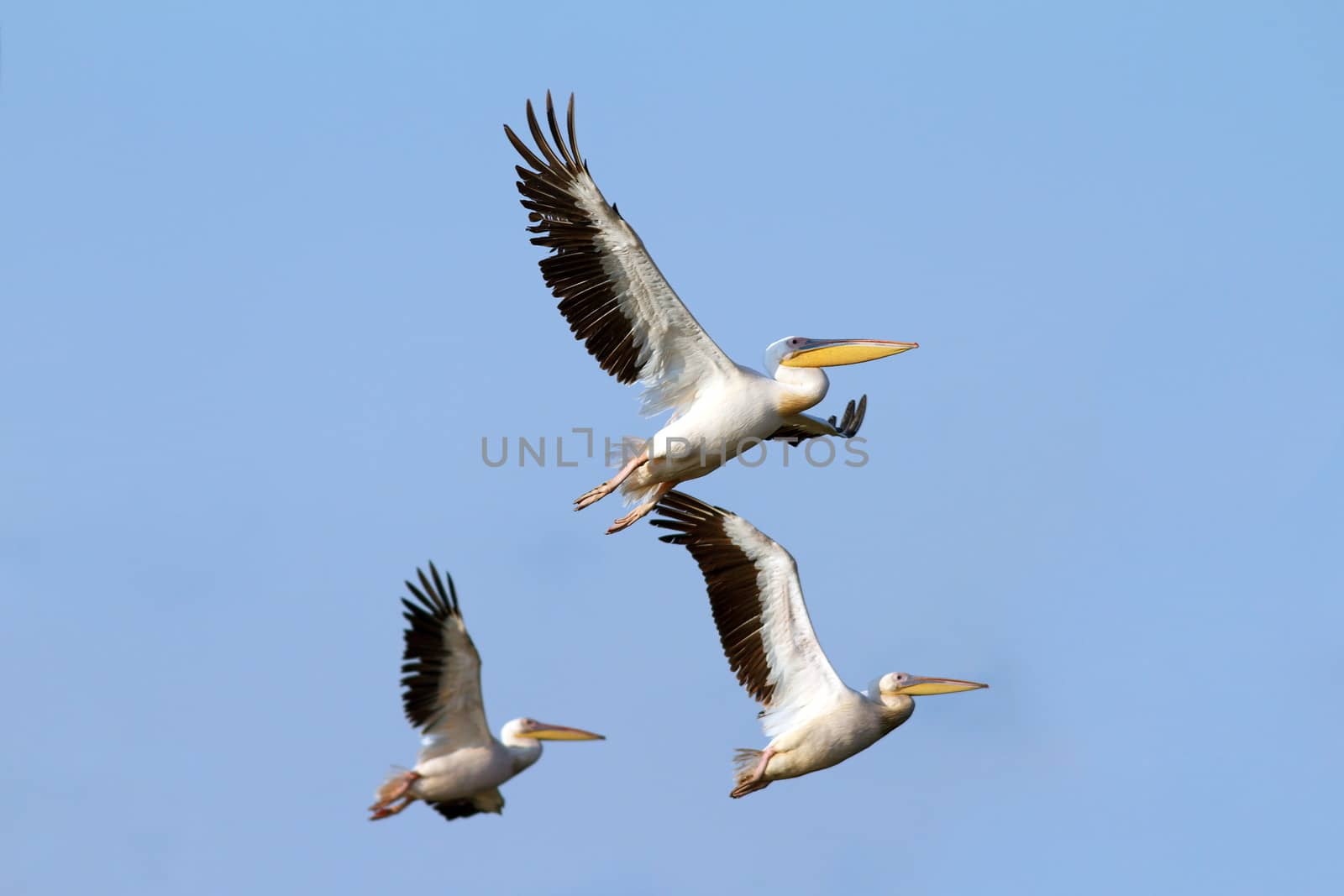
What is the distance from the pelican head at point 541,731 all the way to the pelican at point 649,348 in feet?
6.34

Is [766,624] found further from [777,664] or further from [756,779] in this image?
[756,779]

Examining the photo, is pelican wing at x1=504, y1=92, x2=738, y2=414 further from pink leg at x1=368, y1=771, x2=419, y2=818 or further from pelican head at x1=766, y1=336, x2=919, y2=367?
pink leg at x1=368, y1=771, x2=419, y2=818

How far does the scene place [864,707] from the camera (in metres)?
14.4

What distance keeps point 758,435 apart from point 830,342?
96cm

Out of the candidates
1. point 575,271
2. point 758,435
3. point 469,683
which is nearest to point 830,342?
point 758,435

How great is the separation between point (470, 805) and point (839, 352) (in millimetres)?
4138

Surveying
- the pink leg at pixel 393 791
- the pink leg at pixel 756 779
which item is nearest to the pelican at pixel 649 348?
the pink leg at pixel 756 779

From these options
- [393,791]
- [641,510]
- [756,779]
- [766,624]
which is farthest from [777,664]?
[393,791]

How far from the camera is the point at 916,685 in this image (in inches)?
581

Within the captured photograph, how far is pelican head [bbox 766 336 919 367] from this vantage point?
1488 cm

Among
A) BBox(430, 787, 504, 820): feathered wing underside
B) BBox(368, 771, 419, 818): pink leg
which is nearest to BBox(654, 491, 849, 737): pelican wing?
BBox(430, 787, 504, 820): feathered wing underside

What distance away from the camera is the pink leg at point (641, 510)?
14633 mm

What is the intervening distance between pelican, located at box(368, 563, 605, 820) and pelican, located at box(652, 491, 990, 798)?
236 centimetres

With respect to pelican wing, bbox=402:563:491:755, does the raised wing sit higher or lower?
higher
